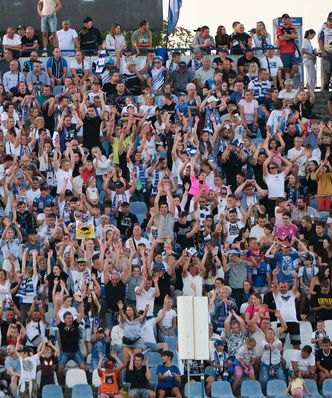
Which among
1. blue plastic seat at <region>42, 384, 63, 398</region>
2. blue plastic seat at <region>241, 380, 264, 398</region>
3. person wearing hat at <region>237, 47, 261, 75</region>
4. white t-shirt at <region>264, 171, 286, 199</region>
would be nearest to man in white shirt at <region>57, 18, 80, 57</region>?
person wearing hat at <region>237, 47, 261, 75</region>

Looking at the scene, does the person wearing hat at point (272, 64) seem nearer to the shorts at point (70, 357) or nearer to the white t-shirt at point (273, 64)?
the white t-shirt at point (273, 64)

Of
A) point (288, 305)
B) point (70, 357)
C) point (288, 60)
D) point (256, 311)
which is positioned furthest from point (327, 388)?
point (288, 60)

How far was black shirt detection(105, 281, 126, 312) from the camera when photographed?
36.7 metres

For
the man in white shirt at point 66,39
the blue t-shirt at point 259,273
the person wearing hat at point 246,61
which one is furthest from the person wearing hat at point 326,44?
the blue t-shirt at point 259,273

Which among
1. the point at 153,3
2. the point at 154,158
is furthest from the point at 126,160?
the point at 153,3

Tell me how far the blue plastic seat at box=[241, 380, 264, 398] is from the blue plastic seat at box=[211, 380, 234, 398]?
0.88ft

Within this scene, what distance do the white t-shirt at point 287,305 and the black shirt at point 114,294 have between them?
2.88 m

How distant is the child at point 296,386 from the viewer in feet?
114

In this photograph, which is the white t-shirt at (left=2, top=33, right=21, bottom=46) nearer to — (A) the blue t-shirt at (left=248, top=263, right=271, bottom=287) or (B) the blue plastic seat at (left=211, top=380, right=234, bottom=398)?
(A) the blue t-shirt at (left=248, top=263, right=271, bottom=287)

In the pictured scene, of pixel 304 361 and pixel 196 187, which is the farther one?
pixel 196 187

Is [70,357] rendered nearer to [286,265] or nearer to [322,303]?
[286,265]

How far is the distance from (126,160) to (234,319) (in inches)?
243

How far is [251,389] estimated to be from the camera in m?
35.1

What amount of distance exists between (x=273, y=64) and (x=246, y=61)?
0.71 metres
